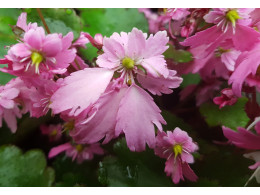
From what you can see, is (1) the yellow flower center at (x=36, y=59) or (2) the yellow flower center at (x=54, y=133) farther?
(2) the yellow flower center at (x=54, y=133)

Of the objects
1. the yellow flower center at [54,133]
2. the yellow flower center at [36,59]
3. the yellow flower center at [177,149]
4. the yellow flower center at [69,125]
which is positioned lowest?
the yellow flower center at [54,133]

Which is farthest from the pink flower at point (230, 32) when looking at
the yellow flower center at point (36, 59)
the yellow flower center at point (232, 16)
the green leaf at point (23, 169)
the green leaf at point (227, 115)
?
the green leaf at point (23, 169)

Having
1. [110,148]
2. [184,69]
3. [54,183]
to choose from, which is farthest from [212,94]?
[54,183]

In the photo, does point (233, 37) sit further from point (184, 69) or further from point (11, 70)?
point (11, 70)

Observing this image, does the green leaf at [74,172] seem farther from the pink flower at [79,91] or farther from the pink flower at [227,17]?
the pink flower at [227,17]

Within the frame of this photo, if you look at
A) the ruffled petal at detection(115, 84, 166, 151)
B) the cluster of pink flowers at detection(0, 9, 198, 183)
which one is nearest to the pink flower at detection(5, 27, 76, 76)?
the cluster of pink flowers at detection(0, 9, 198, 183)

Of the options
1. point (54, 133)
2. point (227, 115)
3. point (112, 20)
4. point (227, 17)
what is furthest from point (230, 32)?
point (54, 133)
